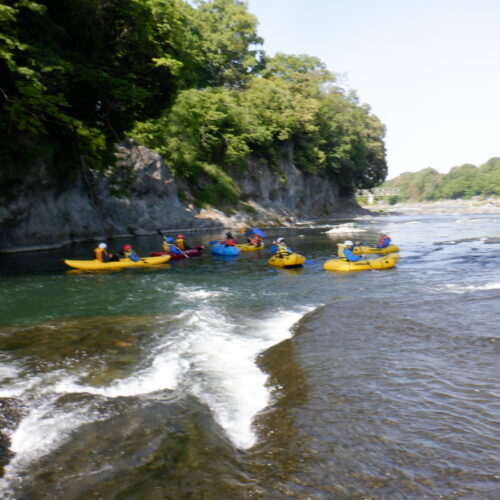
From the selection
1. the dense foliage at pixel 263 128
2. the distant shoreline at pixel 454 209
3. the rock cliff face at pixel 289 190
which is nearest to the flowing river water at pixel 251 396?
the dense foliage at pixel 263 128

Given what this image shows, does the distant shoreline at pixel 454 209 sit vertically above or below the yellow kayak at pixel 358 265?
above

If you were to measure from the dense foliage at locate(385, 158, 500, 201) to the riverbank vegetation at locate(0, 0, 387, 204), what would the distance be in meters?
90.5

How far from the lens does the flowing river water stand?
329cm

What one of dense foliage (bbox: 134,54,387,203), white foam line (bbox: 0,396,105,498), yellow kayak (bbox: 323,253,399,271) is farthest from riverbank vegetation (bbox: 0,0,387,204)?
white foam line (bbox: 0,396,105,498)

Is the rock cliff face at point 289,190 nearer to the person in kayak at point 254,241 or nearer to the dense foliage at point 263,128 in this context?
the dense foliage at point 263,128

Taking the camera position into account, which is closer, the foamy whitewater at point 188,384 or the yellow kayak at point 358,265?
the foamy whitewater at point 188,384

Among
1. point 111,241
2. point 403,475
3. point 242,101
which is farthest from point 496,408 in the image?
point 242,101

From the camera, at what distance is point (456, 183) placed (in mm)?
150250

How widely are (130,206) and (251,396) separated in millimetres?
24768

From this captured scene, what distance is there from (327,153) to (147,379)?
168 feet

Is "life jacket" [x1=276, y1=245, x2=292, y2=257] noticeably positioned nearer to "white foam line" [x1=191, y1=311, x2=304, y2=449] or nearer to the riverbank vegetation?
"white foam line" [x1=191, y1=311, x2=304, y2=449]

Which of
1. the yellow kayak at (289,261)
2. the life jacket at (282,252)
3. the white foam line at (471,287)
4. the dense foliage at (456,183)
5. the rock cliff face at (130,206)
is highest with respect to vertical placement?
the dense foliage at (456,183)

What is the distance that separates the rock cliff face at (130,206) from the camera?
18.8 meters

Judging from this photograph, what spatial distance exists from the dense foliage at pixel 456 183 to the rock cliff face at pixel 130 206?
371ft
